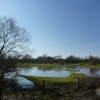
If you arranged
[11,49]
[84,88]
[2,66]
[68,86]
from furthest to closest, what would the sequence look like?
[11,49]
[68,86]
[84,88]
[2,66]

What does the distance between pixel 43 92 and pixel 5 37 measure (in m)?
29.6

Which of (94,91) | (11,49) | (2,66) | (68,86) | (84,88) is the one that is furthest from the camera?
(11,49)

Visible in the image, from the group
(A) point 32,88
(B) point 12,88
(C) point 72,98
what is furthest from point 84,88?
(B) point 12,88

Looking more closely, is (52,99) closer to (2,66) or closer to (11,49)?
(2,66)

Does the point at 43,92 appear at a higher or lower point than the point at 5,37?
lower

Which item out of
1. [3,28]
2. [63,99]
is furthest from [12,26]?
[63,99]

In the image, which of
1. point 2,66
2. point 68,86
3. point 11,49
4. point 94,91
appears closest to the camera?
point 2,66

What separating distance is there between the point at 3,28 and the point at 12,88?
1087 inches

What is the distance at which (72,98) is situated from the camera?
729 inches

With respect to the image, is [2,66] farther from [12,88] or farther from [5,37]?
[5,37]

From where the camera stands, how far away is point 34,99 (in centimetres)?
1833

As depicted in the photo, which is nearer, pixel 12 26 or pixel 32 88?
pixel 32 88

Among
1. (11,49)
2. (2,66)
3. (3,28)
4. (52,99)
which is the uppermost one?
(3,28)

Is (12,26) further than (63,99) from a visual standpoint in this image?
Yes
